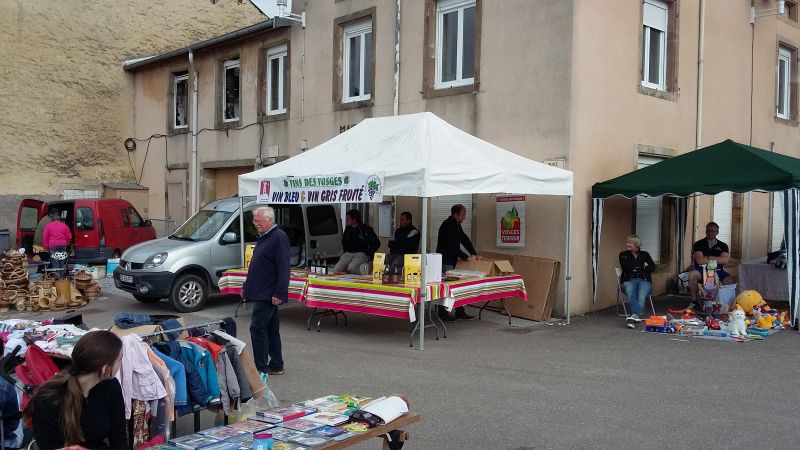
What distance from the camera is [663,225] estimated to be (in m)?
12.7

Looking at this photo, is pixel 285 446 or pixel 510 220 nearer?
pixel 285 446

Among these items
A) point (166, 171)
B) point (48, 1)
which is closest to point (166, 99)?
point (166, 171)

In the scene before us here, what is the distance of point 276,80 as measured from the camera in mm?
16422

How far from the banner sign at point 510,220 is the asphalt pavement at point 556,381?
1.42m

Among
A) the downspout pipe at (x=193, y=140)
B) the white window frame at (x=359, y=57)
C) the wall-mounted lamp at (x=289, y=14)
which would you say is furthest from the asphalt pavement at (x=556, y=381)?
the downspout pipe at (x=193, y=140)

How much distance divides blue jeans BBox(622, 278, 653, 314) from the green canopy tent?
2.35ft

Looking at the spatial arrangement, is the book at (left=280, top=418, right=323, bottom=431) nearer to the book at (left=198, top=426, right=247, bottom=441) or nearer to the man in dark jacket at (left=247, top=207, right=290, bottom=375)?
the book at (left=198, top=426, right=247, bottom=441)

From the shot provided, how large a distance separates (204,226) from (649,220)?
7783 mm

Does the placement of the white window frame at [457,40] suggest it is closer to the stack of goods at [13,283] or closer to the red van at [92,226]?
the stack of goods at [13,283]

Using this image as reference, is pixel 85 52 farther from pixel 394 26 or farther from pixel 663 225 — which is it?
pixel 663 225

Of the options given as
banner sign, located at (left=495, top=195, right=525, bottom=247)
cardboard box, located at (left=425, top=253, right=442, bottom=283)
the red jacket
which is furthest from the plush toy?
the red jacket

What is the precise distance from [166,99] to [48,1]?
416cm

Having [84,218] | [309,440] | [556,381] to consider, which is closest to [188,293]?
[84,218]

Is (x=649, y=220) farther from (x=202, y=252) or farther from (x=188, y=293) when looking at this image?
(x=188, y=293)
